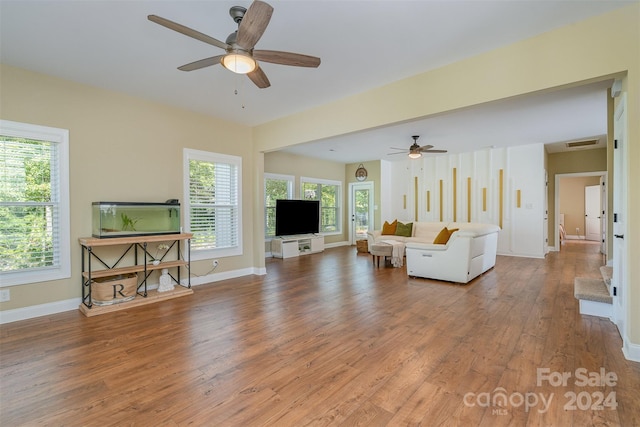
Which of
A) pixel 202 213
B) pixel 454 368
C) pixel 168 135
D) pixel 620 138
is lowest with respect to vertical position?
pixel 454 368

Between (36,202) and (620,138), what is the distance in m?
5.87

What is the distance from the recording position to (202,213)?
4754mm

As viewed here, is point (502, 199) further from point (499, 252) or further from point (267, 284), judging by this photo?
point (267, 284)

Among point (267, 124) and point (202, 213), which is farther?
point (267, 124)

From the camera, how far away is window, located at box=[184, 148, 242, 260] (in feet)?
15.2

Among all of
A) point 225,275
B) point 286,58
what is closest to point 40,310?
point 225,275

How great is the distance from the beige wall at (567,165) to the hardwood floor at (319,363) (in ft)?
17.0

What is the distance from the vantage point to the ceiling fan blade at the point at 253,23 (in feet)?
5.68

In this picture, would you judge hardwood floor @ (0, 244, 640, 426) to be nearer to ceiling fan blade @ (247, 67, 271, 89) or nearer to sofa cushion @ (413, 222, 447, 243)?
ceiling fan blade @ (247, 67, 271, 89)

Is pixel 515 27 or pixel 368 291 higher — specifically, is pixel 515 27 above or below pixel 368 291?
above

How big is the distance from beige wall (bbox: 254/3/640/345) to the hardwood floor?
37.2 inches

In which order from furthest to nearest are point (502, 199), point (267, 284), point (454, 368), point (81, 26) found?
1. point (502, 199)
2. point (267, 284)
3. point (81, 26)
4. point (454, 368)

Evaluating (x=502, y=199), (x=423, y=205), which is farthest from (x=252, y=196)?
(x=502, y=199)

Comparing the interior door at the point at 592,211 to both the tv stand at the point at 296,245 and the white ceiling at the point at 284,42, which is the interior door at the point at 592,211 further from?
the tv stand at the point at 296,245
